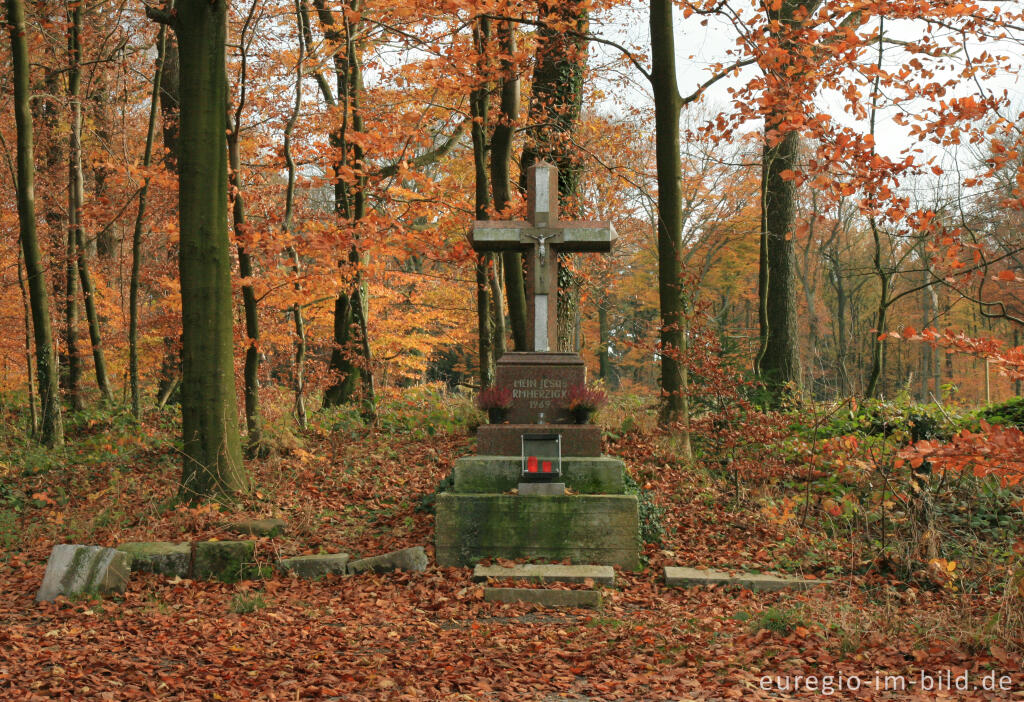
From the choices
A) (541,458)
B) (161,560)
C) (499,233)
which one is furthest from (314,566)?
(499,233)

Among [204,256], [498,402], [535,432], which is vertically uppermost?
[204,256]

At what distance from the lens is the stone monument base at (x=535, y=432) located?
26.3ft

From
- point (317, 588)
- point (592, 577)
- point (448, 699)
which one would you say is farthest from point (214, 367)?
point (448, 699)

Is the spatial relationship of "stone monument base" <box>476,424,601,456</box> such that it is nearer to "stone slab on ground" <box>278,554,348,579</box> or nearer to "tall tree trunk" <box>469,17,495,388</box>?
"stone slab on ground" <box>278,554,348,579</box>

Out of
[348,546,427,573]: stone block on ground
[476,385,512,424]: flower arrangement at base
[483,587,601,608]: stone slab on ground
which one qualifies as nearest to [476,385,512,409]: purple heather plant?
[476,385,512,424]: flower arrangement at base

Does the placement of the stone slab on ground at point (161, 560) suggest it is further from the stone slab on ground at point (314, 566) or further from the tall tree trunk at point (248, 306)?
the tall tree trunk at point (248, 306)

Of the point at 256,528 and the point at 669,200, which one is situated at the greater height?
the point at 669,200

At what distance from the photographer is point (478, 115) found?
13000mm

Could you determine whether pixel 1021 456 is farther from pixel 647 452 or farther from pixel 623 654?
pixel 647 452

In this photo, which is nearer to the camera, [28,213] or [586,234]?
[586,234]

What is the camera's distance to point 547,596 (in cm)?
650

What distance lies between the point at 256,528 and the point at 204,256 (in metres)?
2.79

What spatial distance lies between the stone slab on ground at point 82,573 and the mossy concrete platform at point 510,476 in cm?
299

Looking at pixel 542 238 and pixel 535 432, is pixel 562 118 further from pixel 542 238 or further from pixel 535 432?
pixel 535 432
